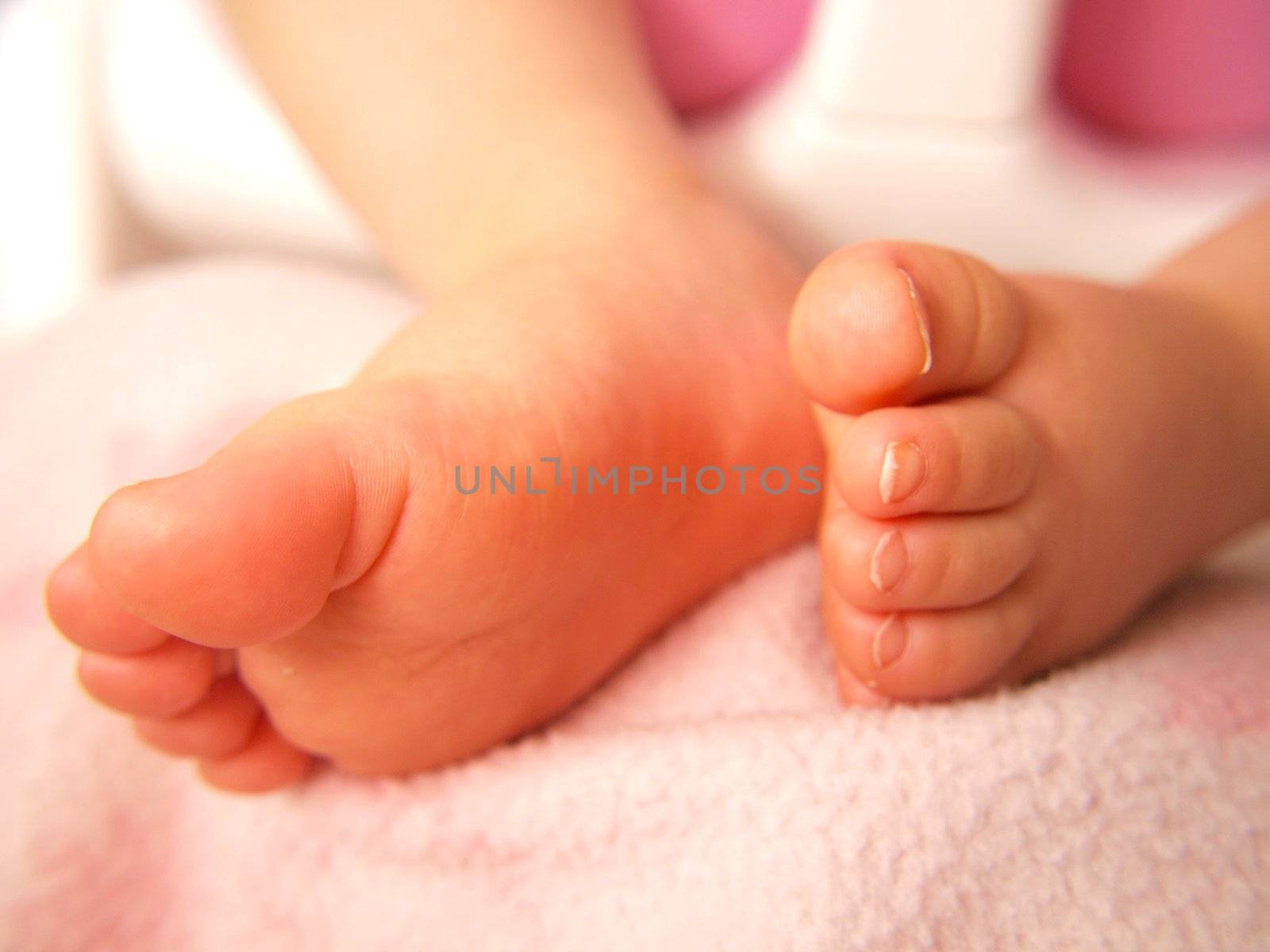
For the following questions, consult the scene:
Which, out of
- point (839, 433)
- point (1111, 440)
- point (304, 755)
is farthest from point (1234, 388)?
point (304, 755)

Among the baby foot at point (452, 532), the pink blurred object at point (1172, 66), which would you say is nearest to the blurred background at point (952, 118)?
the pink blurred object at point (1172, 66)

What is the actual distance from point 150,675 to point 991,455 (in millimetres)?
308

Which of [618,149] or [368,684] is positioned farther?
[618,149]

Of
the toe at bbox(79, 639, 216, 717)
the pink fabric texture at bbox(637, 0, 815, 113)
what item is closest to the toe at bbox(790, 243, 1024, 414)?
the toe at bbox(79, 639, 216, 717)

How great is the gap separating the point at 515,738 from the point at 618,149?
0.29 metres

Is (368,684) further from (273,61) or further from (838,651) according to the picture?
(273,61)

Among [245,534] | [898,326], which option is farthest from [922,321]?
[245,534]

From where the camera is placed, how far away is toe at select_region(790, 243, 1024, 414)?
35 centimetres

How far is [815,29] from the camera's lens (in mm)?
630

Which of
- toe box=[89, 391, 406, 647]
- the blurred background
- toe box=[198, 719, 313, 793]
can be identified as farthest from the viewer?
the blurred background

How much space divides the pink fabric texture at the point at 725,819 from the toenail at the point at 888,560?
6cm

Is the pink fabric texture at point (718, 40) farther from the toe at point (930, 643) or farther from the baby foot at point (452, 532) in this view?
the toe at point (930, 643)

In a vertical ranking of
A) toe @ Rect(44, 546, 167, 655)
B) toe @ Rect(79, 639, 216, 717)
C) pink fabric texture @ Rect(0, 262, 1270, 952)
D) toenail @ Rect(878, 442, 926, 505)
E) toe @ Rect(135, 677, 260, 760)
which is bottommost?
pink fabric texture @ Rect(0, 262, 1270, 952)

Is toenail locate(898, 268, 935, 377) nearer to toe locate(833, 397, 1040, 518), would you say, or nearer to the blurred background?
toe locate(833, 397, 1040, 518)
